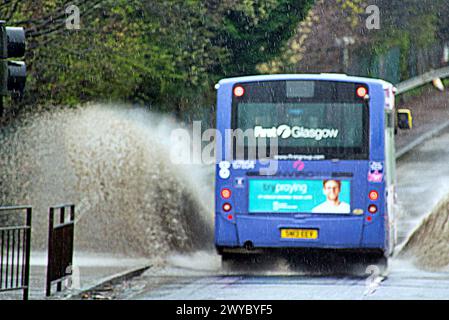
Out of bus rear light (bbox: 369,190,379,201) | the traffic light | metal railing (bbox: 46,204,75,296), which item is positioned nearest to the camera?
the traffic light

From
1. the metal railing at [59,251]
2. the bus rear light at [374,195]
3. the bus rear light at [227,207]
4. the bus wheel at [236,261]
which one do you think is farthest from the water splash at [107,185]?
the metal railing at [59,251]

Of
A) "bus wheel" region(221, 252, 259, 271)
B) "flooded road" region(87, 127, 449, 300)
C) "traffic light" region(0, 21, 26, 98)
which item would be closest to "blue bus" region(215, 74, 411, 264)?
"bus wheel" region(221, 252, 259, 271)

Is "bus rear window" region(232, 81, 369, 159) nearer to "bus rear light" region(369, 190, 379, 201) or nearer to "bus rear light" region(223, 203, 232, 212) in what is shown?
"bus rear light" region(369, 190, 379, 201)

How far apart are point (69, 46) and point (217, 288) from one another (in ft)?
39.3

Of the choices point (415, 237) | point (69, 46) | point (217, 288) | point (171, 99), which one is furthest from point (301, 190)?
point (171, 99)

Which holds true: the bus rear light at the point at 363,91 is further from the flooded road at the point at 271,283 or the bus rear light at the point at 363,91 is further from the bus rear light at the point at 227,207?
the flooded road at the point at 271,283

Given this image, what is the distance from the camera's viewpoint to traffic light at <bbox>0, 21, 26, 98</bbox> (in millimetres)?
14555

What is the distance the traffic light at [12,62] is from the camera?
14555 millimetres

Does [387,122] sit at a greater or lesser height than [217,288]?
greater

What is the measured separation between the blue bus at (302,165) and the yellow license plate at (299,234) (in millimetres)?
15

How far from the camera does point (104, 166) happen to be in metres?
25.4

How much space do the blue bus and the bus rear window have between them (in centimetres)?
2
